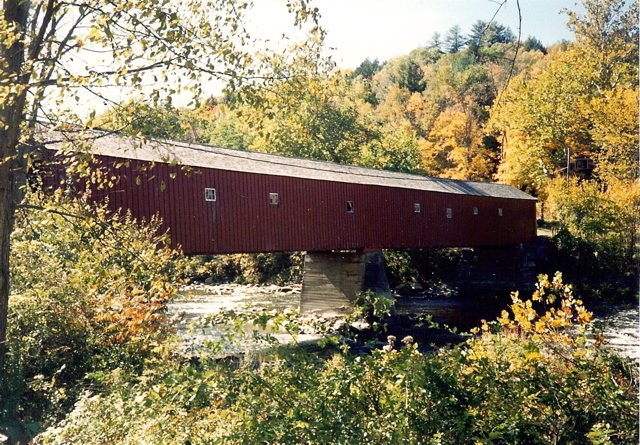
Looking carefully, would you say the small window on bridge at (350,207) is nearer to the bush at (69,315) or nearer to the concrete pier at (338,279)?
the concrete pier at (338,279)

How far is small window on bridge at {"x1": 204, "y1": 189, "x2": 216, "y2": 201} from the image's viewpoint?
13.1 metres

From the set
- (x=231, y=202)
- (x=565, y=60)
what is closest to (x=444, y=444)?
(x=231, y=202)

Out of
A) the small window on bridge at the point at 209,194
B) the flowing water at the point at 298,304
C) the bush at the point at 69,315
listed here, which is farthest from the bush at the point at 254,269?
the bush at the point at 69,315

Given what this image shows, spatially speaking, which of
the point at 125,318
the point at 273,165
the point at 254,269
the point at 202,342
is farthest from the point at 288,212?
the point at 254,269

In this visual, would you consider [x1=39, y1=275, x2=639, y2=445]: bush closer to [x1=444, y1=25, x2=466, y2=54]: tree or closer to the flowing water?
[x1=444, y1=25, x2=466, y2=54]: tree

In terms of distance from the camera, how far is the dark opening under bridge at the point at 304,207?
40.2 feet

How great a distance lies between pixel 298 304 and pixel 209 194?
851 centimetres

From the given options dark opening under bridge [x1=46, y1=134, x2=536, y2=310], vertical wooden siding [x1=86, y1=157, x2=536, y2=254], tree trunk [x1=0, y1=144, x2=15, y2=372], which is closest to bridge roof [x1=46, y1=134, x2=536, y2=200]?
dark opening under bridge [x1=46, y1=134, x2=536, y2=310]

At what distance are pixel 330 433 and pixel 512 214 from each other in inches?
882

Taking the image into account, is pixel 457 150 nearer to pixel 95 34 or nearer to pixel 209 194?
pixel 209 194

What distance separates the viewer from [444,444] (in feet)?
12.4

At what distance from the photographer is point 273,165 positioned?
15961mm

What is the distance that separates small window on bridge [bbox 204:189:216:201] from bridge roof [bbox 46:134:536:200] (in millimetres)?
485

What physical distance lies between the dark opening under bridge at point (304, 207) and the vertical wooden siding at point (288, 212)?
22 mm
